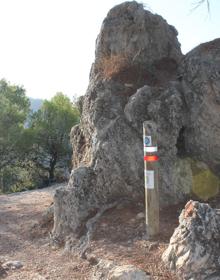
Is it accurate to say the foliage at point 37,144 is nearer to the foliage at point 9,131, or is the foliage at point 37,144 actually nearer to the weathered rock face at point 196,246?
the foliage at point 9,131

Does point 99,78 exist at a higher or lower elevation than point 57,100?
lower

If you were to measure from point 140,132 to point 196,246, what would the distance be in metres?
3.22

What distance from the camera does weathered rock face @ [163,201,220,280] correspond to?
5.18m

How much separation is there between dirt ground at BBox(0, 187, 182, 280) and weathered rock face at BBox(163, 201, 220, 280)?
20 cm

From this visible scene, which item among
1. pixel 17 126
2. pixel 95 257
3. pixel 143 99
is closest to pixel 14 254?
pixel 95 257

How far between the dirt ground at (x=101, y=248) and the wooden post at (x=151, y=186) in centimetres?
19

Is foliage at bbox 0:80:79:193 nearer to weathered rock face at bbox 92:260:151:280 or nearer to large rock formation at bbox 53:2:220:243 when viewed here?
large rock formation at bbox 53:2:220:243

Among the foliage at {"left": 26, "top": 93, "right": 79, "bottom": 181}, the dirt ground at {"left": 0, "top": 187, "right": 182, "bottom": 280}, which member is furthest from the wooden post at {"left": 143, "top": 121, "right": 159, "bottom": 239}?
the foliage at {"left": 26, "top": 93, "right": 79, "bottom": 181}

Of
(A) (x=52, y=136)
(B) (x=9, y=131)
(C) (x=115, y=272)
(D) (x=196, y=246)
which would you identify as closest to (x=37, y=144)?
(A) (x=52, y=136)

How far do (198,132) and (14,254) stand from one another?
12.5ft

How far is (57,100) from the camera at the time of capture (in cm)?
2672

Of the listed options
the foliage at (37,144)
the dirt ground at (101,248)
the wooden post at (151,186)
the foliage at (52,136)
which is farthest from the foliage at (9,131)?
the wooden post at (151,186)

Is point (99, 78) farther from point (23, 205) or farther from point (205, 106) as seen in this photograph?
point (23, 205)

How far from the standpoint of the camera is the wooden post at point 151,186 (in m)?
6.59
